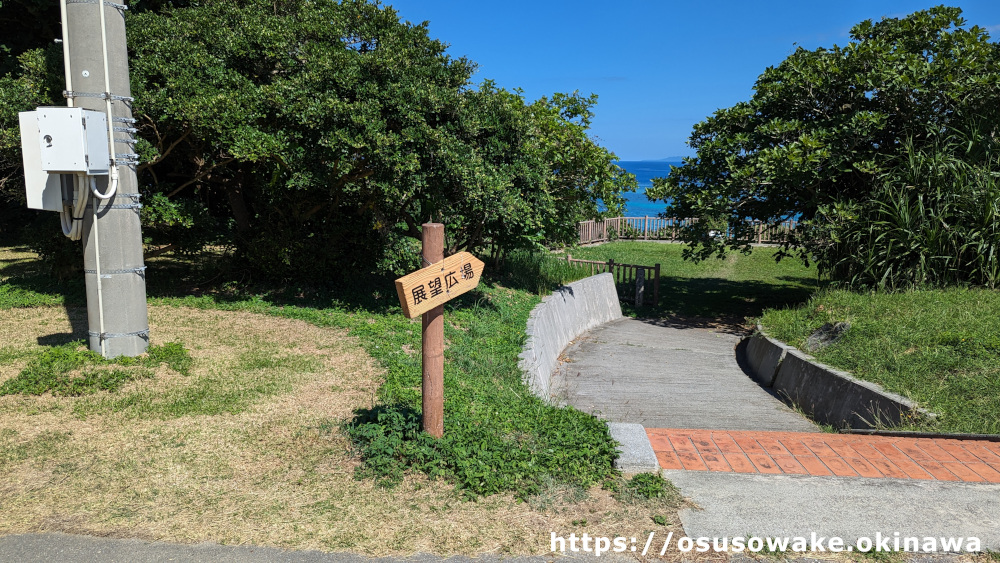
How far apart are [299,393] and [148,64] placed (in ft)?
19.0

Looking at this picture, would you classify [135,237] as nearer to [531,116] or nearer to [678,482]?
[678,482]

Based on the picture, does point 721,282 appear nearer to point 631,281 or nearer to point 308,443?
point 631,281

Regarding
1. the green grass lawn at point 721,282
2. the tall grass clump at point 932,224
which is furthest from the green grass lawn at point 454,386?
the green grass lawn at point 721,282

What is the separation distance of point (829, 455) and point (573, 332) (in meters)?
7.66

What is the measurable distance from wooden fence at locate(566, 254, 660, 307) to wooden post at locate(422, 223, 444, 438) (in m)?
11.3

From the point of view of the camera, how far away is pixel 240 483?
170 inches

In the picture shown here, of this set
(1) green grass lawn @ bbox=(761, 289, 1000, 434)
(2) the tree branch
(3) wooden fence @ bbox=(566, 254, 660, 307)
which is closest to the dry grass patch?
(1) green grass lawn @ bbox=(761, 289, 1000, 434)

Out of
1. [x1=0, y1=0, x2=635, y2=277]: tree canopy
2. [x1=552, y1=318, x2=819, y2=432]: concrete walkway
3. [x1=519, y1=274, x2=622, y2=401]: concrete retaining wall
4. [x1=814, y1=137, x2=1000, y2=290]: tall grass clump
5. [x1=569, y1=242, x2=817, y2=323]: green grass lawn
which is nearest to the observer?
[x1=552, y1=318, x2=819, y2=432]: concrete walkway

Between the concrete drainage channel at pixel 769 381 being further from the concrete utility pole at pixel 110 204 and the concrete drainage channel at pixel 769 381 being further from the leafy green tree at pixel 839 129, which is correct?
the concrete utility pole at pixel 110 204

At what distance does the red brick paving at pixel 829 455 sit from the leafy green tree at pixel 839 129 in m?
6.52

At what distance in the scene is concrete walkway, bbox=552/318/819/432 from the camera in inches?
279

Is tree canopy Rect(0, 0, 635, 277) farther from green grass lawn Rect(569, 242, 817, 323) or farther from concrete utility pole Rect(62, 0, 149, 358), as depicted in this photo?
green grass lawn Rect(569, 242, 817, 323)

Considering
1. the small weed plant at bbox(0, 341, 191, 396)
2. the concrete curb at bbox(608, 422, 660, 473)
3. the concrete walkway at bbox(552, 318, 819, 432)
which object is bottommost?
the concrete walkway at bbox(552, 318, 819, 432)

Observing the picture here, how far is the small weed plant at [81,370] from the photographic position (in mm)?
5781
